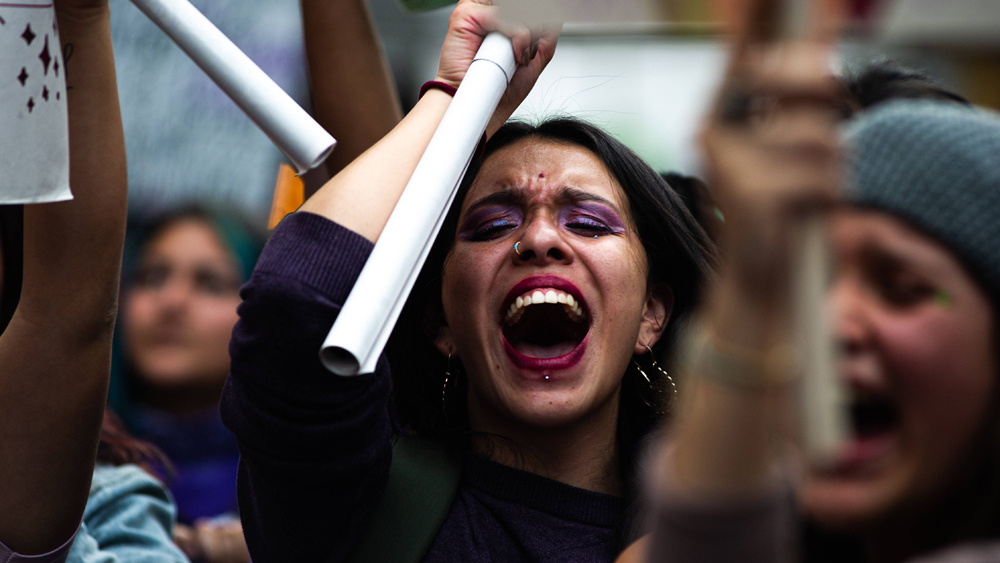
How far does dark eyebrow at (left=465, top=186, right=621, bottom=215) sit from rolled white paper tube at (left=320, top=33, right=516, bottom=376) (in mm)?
351

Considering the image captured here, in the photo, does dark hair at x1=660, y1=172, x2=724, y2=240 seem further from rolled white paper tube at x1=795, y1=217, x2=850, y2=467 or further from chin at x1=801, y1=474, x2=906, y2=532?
rolled white paper tube at x1=795, y1=217, x2=850, y2=467

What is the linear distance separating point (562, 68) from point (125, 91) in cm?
325

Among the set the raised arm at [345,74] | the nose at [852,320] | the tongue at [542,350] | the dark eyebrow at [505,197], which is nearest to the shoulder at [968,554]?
the nose at [852,320]

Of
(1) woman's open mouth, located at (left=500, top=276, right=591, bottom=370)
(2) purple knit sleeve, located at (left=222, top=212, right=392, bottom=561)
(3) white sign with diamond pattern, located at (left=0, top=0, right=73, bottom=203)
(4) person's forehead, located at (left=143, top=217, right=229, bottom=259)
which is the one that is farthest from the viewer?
(4) person's forehead, located at (left=143, top=217, right=229, bottom=259)

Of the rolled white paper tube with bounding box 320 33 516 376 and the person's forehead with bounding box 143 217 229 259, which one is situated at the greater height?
the rolled white paper tube with bounding box 320 33 516 376

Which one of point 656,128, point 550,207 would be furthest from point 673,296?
point 656,128

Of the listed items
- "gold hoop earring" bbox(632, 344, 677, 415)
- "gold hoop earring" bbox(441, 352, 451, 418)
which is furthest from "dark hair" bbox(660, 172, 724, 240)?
"gold hoop earring" bbox(441, 352, 451, 418)

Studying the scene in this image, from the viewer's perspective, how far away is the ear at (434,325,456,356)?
6.89 feet

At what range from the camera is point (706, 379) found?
91 cm

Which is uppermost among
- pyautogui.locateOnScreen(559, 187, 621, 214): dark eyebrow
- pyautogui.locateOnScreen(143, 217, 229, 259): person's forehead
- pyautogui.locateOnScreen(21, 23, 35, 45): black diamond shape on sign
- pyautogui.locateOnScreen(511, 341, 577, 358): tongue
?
pyautogui.locateOnScreen(21, 23, 35, 45): black diamond shape on sign

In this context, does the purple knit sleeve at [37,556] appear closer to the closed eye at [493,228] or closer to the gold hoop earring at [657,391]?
the closed eye at [493,228]

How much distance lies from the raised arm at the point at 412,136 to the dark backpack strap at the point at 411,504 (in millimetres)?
527

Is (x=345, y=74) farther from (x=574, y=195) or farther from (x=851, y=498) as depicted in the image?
(x=851, y=498)

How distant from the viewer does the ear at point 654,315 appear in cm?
208
